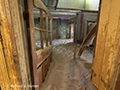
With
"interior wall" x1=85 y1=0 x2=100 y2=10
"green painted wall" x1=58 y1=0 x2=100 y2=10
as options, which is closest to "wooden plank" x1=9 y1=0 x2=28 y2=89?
"green painted wall" x1=58 y1=0 x2=100 y2=10

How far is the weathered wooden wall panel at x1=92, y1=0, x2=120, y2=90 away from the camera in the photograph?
57cm

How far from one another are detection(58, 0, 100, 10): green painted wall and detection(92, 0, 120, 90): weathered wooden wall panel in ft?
12.9

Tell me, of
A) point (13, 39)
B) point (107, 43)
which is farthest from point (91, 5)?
point (13, 39)

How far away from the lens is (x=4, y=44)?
67 centimetres

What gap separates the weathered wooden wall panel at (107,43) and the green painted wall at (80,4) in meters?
3.93

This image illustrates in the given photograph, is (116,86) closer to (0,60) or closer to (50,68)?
(0,60)

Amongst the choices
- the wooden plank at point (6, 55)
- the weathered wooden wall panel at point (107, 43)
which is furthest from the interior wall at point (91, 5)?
the wooden plank at point (6, 55)

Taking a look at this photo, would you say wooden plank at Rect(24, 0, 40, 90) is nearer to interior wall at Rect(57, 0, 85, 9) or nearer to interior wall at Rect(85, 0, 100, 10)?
interior wall at Rect(57, 0, 85, 9)

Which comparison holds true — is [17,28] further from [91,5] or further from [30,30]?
[91,5]

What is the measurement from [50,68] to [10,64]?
61.9 inches

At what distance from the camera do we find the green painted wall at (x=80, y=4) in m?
3.93

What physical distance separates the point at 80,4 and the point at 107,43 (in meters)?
4.61

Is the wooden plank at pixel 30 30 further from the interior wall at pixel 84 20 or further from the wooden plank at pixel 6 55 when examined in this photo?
the interior wall at pixel 84 20

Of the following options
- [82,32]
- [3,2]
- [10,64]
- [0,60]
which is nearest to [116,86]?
[10,64]
